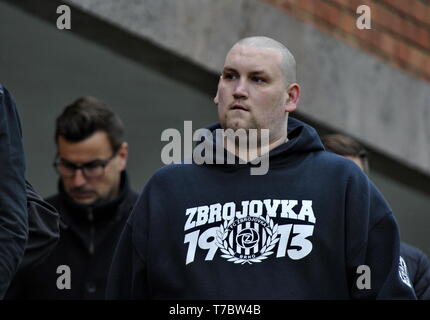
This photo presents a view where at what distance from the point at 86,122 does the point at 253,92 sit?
2373 millimetres

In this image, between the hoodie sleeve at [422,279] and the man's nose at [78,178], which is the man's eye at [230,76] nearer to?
the hoodie sleeve at [422,279]

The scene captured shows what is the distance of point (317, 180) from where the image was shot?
5.39 meters

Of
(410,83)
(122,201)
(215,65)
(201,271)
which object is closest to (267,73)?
(201,271)

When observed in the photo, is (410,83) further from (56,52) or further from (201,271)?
(201,271)

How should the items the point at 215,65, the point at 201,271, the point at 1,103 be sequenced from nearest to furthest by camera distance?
the point at 1,103, the point at 201,271, the point at 215,65

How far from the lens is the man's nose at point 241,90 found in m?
5.36

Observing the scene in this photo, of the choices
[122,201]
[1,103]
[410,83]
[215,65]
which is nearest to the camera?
[1,103]

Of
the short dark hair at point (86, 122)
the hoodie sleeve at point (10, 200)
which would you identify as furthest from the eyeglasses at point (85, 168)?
the hoodie sleeve at point (10, 200)

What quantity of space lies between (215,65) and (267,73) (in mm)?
3100

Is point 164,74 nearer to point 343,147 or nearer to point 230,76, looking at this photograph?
point 343,147

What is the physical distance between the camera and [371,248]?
5309 millimetres

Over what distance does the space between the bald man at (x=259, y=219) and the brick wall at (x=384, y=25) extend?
3.46 metres

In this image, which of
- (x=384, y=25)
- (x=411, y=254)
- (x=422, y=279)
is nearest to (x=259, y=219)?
(x=422, y=279)

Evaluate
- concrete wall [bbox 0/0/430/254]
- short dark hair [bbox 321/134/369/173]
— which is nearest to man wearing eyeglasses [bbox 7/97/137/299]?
concrete wall [bbox 0/0/430/254]
